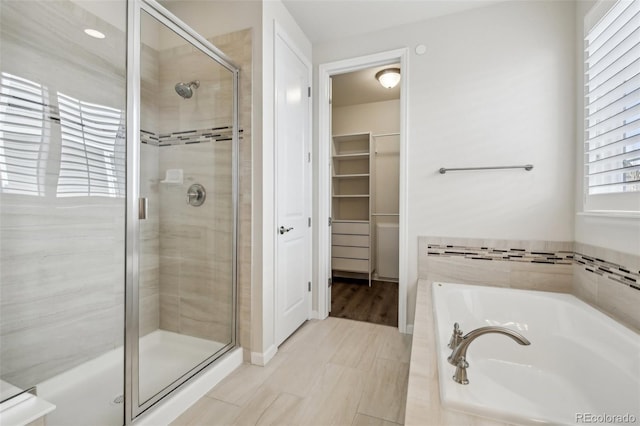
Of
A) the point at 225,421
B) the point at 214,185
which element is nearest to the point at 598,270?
the point at 225,421

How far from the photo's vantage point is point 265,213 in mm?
1857

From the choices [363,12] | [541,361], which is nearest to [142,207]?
[363,12]

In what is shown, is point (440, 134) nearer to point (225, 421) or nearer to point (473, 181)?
point (473, 181)

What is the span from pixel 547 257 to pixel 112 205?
A: 2.95 meters

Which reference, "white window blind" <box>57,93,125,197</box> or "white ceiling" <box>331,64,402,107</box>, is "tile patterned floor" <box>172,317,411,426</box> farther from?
"white ceiling" <box>331,64,402,107</box>

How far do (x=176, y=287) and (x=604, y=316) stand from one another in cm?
251

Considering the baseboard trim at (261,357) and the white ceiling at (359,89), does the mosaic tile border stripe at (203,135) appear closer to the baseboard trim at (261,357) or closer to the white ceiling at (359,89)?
the baseboard trim at (261,357)

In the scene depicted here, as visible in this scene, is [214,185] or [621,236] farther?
[214,185]

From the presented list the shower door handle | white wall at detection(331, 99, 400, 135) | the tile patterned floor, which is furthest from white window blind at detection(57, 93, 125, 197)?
Answer: white wall at detection(331, 99, 400, 135)

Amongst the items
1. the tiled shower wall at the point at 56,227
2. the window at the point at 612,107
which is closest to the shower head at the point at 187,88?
the tiled shower wall at the point at 56,227

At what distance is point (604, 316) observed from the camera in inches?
56.0

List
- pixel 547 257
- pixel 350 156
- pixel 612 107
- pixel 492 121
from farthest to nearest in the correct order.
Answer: pixel 350 156, pixel 492 121, pixel 547 257, pixel 612 107

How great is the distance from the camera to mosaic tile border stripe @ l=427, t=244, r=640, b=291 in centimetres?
140

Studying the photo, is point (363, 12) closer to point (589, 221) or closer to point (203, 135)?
point (203, 135)
